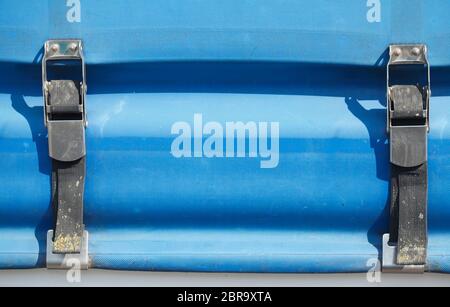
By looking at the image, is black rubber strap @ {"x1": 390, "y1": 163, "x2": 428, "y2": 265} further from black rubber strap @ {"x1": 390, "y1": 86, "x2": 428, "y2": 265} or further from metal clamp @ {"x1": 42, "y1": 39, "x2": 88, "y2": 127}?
metal clamp @ {"x1": 42, "y1": 39, "x2": 88, "y2": 127}

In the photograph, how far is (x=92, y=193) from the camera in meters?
1.54

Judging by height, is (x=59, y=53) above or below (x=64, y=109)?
above

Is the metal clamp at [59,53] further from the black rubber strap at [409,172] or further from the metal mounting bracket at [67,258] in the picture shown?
the black rubber strap at [409,172]

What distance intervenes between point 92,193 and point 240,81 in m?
0.48

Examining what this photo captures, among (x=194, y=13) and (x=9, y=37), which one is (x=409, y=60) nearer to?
(x=194, y=13)

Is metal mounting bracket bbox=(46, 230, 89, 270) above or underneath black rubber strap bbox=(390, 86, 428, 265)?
underneath

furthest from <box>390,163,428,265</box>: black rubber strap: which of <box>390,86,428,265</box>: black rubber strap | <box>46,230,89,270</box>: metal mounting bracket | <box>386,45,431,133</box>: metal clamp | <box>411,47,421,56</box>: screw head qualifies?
<box>46,230,89,270</box>: metal mounting bracket

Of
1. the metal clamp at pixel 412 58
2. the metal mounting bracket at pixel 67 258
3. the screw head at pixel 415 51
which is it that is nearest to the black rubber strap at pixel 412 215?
the metal clamp at pixel 412 58

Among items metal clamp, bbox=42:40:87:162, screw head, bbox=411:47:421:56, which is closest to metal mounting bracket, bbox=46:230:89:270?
metal clamp, bbox=42:40:87:162

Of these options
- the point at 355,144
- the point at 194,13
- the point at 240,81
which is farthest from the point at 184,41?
the point at 355,144

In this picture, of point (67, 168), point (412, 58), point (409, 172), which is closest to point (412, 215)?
point (409, 172)

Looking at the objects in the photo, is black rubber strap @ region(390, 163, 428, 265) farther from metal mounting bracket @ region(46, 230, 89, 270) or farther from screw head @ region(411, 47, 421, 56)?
metal mounting bracket @ region(46, 230, 89, 270)

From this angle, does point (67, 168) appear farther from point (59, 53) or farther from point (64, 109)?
point (59, 53)

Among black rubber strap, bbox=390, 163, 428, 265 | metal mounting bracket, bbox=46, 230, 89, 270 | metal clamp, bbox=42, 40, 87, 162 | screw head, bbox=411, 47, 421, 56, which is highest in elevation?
screw head, bbox=411, 47, 421, 56
